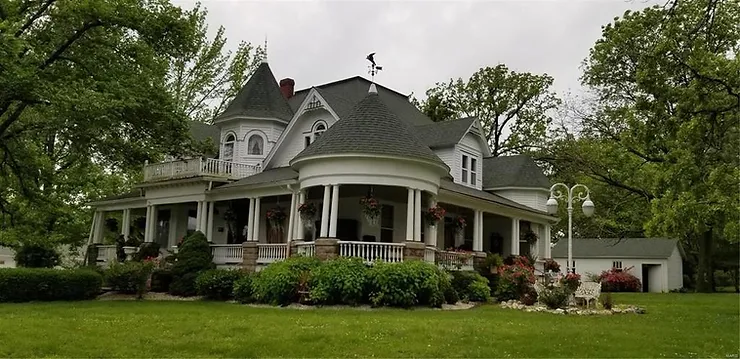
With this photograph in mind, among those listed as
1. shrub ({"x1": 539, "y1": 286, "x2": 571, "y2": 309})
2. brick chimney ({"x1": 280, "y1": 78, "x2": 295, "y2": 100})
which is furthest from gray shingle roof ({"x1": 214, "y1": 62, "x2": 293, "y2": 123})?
shrub ({"x1": 539, "y1": 286, "x2": 571, "y2": 309})

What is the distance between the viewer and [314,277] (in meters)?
18.4

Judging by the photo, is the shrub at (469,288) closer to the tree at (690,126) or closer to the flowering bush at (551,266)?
the tree at (690,126)

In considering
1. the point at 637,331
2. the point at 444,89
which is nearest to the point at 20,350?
the point at 637,331

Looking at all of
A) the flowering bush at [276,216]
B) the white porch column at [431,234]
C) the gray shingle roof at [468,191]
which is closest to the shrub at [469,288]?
the white porch column at [431,234]

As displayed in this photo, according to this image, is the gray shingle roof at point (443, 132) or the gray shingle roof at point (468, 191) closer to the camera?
the gray shingle roof at point (468, 191)

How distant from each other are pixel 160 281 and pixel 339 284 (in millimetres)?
8907

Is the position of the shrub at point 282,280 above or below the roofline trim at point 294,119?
below

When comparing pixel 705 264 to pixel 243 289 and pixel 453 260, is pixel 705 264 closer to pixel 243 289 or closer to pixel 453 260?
pixel 453 260

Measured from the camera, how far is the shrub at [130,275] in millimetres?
21203

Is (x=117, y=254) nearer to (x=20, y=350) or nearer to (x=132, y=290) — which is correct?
(x=132, y=290)

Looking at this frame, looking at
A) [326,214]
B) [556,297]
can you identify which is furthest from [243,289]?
[556,297]

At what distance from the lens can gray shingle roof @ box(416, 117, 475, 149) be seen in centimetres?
2786

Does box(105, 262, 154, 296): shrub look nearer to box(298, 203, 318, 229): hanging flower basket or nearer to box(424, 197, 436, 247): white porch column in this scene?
box(298, 203, 318, 229): hanging flower basket

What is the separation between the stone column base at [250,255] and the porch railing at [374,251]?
4430 mm
